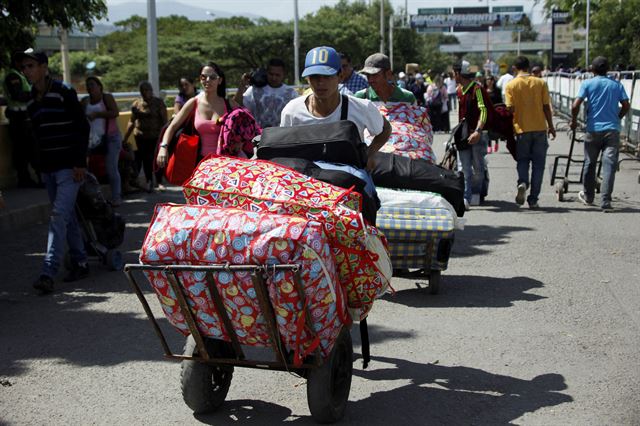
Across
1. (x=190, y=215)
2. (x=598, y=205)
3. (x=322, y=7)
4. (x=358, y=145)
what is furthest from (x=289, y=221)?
(x=322, y=7)

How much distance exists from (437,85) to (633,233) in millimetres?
18251

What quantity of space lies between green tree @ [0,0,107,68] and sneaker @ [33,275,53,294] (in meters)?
5.48

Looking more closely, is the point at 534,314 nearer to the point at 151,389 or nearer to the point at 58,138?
the point at 151,389

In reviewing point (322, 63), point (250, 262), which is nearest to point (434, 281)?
point (322, 63)

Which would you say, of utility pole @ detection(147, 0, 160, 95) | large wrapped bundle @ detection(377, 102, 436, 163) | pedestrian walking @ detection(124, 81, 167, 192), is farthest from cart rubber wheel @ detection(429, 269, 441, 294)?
utility pole @ detection(147, 0, 160, 95)

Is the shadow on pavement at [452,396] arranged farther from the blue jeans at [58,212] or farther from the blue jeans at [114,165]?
the blue jeans at [114,165]

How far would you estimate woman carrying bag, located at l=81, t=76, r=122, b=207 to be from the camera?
13102 mm

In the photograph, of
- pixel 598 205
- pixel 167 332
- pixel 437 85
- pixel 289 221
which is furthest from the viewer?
pixel 437 85

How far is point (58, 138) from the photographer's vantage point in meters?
8.16

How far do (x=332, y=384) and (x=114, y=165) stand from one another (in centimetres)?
938

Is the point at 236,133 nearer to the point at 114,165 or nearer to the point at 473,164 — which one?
the point at 473,164

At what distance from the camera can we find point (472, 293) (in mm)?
7930

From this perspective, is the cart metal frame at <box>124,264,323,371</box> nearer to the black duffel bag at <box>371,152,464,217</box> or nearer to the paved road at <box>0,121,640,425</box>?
the paved road at <box>0,121,640,425</box>

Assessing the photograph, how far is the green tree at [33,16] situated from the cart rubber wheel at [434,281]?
23.1 ft
